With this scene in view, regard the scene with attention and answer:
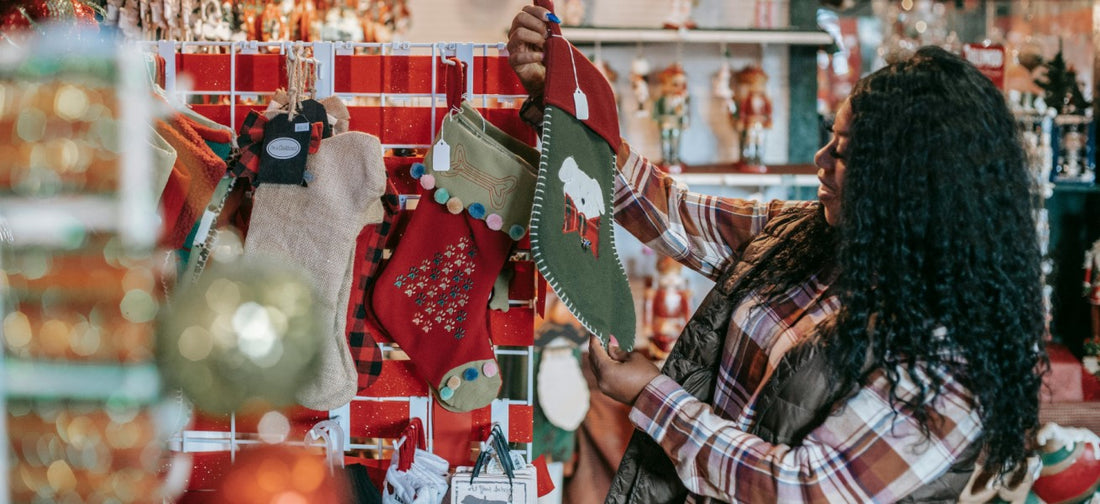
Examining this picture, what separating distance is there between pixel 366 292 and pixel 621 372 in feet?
1.53

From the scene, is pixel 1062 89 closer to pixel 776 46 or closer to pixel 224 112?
pixel 776 46

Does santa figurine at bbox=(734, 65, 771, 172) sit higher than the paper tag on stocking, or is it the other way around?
santa figurine at bbox=(734, 65, 771, 172)

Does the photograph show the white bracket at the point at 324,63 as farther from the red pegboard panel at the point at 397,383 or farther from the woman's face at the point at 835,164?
the woman's face at the point at 835,164

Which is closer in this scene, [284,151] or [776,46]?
[284,151]

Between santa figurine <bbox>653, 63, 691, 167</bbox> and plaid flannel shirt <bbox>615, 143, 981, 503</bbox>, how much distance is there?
1742 millimetres

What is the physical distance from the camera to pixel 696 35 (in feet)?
11.0

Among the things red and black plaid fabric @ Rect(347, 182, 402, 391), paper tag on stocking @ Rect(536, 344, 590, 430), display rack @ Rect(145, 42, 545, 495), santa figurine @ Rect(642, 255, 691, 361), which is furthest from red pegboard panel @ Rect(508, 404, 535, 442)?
santa figurine @ Rect(642, 255, 691, 361)

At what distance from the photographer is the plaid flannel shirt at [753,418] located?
1115 mm

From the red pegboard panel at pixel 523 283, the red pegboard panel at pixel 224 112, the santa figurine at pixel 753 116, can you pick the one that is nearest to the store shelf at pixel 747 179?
the santa figurine at pixel 753 116

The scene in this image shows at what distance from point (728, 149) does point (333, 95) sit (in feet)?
8.00

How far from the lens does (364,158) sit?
132 cm

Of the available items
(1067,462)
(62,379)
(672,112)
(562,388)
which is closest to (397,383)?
(62,379)

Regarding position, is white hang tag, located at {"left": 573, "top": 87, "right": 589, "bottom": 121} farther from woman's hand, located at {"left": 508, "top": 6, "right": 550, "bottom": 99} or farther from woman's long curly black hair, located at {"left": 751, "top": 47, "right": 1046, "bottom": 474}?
woman's long curly black hair, located at {"left": 751, "top": 47, "right": 1046, "bottom": 474}

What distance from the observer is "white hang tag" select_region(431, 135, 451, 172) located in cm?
136
